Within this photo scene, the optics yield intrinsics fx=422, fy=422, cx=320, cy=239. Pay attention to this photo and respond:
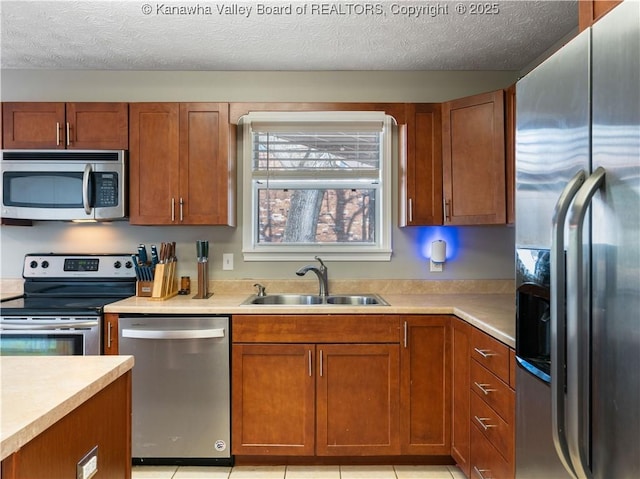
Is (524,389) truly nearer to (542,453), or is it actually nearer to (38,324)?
(542,453)

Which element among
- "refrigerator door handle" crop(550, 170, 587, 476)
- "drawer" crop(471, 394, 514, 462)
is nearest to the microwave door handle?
"drawer" crop(471, 394, 514, 462)

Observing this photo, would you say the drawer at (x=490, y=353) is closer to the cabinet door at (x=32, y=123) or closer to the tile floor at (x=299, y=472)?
the tile floor at (x=299, y=472)

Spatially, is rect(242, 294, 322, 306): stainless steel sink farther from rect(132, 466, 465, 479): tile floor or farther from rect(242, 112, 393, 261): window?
rect(132, 466, 465, 479): tile floor

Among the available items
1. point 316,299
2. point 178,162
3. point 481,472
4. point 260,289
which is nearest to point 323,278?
point 316,299

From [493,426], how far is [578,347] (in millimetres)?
1018

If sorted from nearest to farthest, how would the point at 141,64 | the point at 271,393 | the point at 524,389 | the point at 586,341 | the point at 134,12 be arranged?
the point at 586,341 → the point at 524,389 → the point at 134,12 → the point at 271,393 → the point at 141,64

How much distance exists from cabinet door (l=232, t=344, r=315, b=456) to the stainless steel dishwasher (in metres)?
0.08

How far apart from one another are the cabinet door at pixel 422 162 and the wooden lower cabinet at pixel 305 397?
3.00 feet

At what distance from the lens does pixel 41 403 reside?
0.86 metres

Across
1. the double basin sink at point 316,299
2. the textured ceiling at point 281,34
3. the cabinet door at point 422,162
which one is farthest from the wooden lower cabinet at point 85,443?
the cabinet door at point 422,162

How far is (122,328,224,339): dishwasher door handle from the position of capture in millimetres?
2301

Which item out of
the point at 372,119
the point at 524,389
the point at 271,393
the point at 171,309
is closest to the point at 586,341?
the point at 524,389

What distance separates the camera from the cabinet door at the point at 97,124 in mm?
2666

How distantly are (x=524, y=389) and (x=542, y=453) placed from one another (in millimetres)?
184
